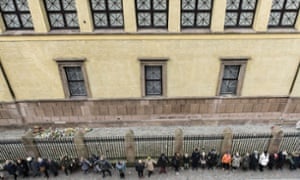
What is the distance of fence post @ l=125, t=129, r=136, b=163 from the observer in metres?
13.4

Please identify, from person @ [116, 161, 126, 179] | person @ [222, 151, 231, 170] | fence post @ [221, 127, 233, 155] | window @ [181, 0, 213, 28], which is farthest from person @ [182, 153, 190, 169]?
window @ [181, 0, 213, 28]

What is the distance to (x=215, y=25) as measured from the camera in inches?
531

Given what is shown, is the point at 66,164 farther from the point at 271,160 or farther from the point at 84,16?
the point at 271,160

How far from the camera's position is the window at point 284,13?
43.7 ft

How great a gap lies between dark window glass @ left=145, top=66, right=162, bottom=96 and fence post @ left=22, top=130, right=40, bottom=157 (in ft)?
20.1

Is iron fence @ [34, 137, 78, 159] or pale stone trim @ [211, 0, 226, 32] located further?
iron fence @ [34, 137, 78, 159]

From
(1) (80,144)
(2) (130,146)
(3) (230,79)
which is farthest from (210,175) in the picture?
(1) (80,144)

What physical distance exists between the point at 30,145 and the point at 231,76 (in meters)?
10.5

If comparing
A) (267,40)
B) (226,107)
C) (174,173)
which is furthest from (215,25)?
(174,173)

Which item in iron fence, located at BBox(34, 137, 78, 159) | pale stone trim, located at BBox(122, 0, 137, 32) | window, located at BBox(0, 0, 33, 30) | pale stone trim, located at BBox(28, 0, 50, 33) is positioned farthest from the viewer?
iron fence, located at BBox(34, 137, 78, 159)

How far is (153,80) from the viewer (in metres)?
15.3

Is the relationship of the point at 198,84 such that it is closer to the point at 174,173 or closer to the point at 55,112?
the point at 174,173

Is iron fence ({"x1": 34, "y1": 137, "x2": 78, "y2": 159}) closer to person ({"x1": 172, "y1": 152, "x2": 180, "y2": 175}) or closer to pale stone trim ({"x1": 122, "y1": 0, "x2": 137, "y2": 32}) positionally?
person ({"x1": 172, "y1": 152, "x2": 180, "y2": 175})

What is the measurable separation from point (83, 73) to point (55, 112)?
3122 millimetres
